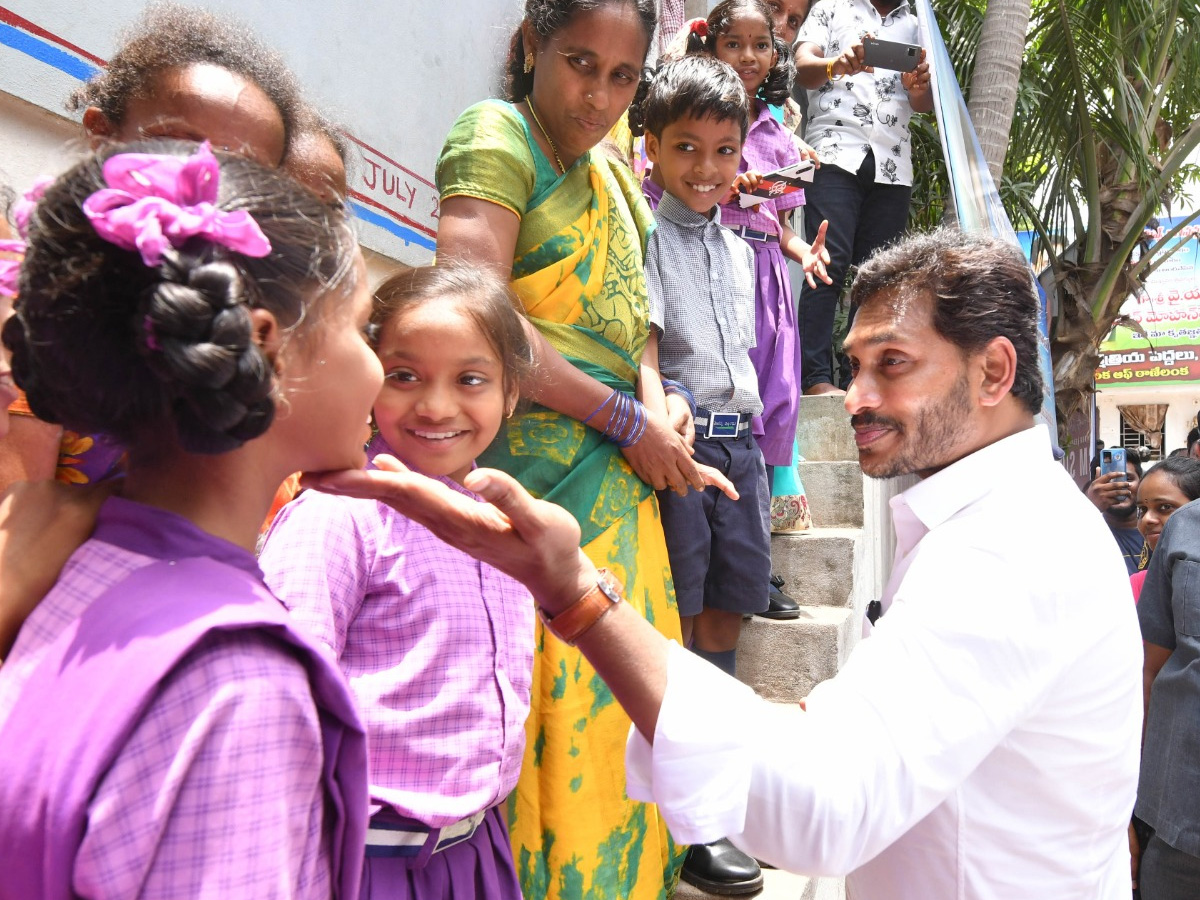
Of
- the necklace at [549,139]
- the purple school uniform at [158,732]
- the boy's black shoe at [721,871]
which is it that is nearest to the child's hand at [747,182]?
the necklace at [549,139]

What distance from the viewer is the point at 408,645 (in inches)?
53.4

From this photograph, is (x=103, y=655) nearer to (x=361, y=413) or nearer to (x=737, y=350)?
(x=361, y=413)

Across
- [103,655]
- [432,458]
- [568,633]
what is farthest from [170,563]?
[432,458]

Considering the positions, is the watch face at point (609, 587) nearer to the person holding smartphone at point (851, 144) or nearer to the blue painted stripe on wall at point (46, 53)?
the blue painted stripe on wall at point (46, 53)

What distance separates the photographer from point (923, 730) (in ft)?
3.88

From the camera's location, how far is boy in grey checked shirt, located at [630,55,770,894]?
7.87ft

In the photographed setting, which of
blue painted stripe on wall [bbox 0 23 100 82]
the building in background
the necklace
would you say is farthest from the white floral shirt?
the building in background

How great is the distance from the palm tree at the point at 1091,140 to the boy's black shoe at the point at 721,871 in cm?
583

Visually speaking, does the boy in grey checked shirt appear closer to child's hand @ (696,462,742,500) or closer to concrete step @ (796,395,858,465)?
child's hand @ (696,462,742,500)

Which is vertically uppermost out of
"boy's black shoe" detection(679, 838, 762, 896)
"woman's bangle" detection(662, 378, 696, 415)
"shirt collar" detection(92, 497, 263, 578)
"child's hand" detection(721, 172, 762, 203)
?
"child's hand" detection(721, 172, 762, 203)

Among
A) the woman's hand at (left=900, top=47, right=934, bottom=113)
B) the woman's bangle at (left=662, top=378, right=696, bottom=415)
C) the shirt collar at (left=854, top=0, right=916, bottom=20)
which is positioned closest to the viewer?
the woman's bangle at (left=662, top=378, right=696, bottom=415)

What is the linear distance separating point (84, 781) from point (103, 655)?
0.10m

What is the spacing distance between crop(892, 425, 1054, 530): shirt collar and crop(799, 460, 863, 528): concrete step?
2306 mm

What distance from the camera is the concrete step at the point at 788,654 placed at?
309 centimetres
